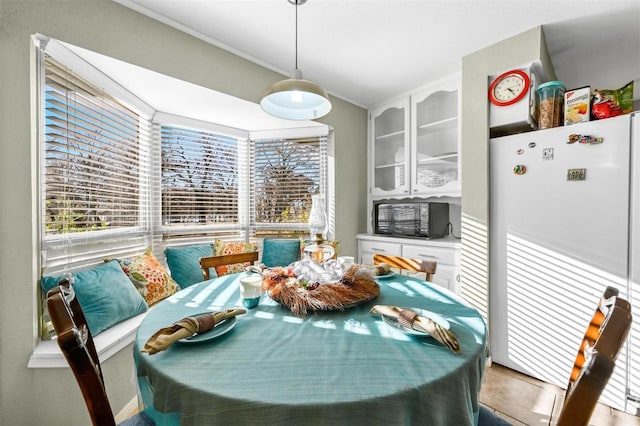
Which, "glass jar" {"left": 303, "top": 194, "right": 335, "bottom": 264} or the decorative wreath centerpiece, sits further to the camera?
"glass jar" {"left": 303, "top": 194, "right": 335, "bottom": 264}

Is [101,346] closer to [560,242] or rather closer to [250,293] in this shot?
[250,293]

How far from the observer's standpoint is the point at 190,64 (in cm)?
191

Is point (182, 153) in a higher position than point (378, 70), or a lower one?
lower

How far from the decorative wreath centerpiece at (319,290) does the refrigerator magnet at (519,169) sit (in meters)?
1.42

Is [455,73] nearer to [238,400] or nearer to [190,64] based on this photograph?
[190,64]

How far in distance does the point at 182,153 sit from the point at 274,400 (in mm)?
2479

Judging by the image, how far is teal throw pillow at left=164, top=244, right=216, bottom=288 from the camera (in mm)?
2180

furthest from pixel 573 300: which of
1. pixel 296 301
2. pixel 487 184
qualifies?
pixel 296 301

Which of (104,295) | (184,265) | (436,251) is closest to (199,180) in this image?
(184,265)

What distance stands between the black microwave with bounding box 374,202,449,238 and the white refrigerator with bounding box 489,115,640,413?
22.1 inches

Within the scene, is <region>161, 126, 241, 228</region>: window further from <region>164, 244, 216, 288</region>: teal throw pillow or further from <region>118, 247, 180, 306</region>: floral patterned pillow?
<region>118, 247, 180, 306</region>: floral patterned pillow

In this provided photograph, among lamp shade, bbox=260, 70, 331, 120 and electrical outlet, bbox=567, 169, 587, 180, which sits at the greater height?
lamp shade, bbox=260, 70, 331, 120

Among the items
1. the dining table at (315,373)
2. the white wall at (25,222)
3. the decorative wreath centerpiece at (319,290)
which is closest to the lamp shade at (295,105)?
the decorative wreath centerpiece at (319,290)

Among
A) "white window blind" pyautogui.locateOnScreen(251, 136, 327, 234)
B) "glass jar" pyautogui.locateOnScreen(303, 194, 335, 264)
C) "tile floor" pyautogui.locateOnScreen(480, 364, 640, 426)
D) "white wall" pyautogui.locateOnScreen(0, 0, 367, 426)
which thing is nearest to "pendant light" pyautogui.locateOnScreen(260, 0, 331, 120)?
"glass jar" pyautogui.locateOnScreen(303, 194, 335, 264)
